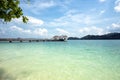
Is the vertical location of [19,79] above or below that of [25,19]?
below

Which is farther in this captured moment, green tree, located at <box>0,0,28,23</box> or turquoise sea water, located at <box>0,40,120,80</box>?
turquoise sea water, located at <box>0,40,120,80</box>

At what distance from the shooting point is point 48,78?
920 cm

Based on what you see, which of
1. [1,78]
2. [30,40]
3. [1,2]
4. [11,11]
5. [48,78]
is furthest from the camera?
[30,40]

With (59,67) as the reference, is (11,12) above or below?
above

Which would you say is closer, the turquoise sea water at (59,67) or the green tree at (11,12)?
the green tree at (11,12)

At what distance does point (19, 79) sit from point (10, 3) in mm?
4108

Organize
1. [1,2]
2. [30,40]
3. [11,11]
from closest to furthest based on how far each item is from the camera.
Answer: [1,2], [11,11], [30,40]

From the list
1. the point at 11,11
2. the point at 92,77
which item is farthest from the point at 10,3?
the point at 92,77

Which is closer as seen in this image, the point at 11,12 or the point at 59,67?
the point at 11,12

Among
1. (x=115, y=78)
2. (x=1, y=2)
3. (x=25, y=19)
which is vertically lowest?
(x=115, y=78)

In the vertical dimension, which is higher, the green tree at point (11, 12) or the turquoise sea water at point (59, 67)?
the green tree at point (11, 12)

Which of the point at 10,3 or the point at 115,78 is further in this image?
the point at 115,78

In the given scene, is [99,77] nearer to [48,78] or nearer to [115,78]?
[115,78]

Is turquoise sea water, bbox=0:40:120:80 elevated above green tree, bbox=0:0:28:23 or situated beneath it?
situated beneath
